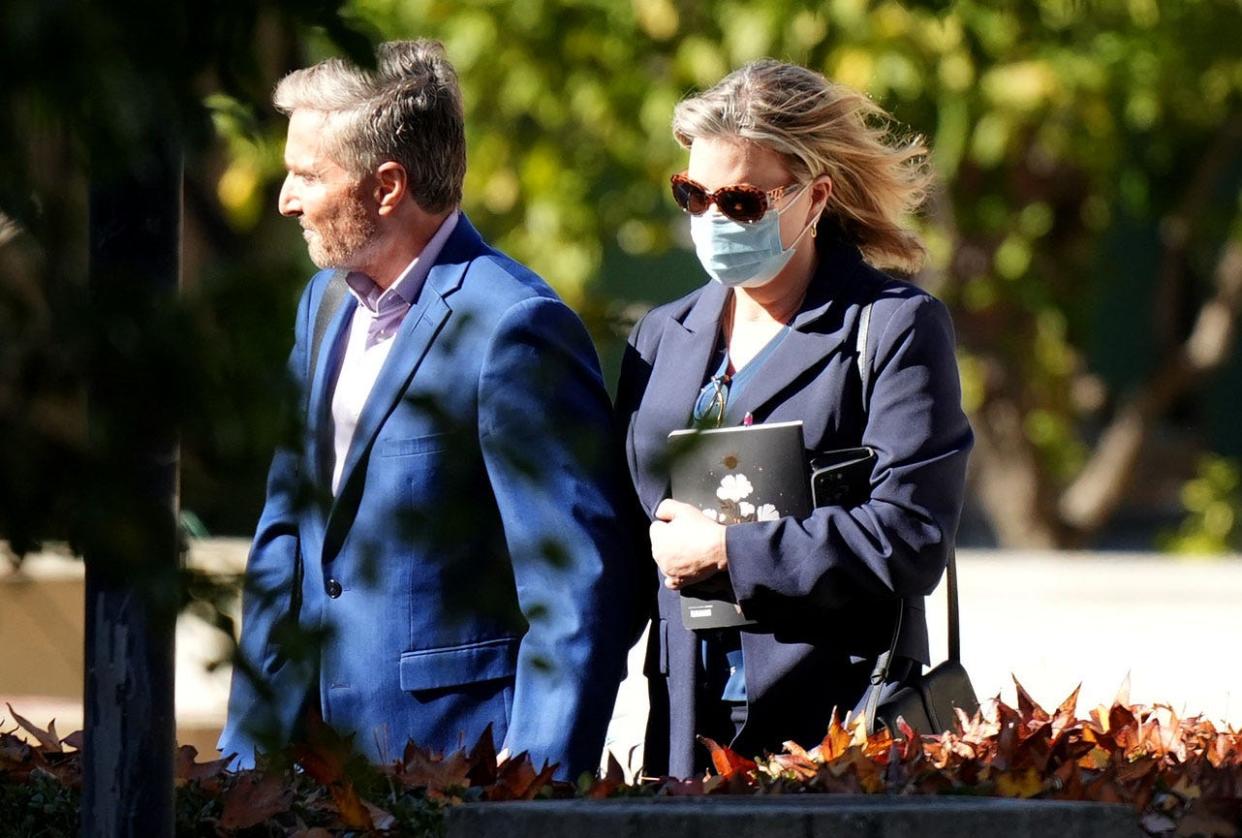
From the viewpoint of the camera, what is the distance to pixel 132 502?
5.05 feet

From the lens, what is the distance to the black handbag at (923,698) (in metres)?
3.38

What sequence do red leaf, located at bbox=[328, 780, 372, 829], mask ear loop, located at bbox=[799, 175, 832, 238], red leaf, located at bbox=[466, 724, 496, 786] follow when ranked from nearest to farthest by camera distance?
red leaf, located at bbox=[328, 780, 372, 829], red leaf, located at bbox=[466, 724, 496, 786], mask ear loop, located at bbox=[799, 175, 832, 238]

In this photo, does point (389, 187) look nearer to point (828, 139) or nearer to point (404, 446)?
point (404, 446)

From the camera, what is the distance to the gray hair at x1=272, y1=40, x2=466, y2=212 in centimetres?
351

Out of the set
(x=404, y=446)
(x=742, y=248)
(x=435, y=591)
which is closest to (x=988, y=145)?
(x=742, y=248)

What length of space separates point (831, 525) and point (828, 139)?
2.43 ft

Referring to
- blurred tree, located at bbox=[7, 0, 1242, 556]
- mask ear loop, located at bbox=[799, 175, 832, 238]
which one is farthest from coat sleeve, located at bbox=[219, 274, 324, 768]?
mask ear loop, located at bbox=[799, 175, 832, 238]

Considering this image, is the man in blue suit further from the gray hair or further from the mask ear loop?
the mask ear loop

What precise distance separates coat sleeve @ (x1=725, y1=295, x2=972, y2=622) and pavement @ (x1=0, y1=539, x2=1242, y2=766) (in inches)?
92.8

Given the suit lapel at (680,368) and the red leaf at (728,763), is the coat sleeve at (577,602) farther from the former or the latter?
the red leaf at (728,763)

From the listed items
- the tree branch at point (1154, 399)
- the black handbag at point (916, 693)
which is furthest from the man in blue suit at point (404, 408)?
the tree branch at point (1154, 399)

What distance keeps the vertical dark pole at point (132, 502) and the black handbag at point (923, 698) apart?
4.07 feet

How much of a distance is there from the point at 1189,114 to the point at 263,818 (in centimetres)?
844

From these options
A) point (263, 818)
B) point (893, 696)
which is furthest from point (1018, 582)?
point (263, 818)
